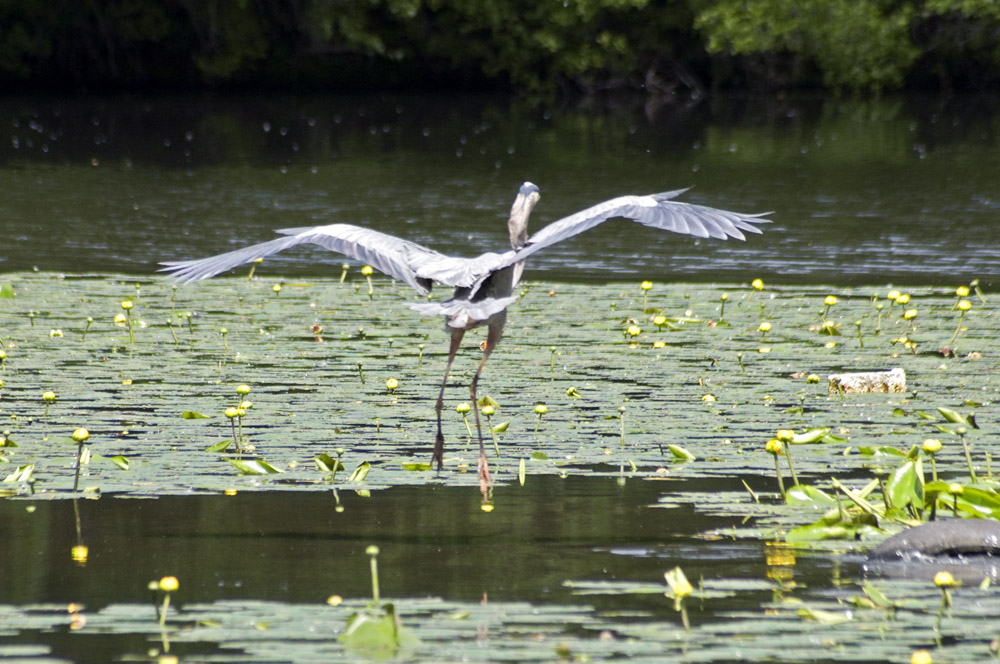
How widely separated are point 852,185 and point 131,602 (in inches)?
585

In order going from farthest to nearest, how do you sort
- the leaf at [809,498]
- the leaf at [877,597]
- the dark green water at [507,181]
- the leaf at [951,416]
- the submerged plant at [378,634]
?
1. the dark green water at [507,181]
2. the leaf at [951,416]
3. the leaf at [809,498]
4. the leaf at [877,597]
5. the submerged plant at [378,634]

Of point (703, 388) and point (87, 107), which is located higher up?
point (87, 107)

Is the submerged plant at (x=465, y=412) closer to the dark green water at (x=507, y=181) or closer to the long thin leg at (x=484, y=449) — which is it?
the long thin leg at (x=484, y=449)

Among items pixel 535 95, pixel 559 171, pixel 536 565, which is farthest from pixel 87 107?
pixel 536 565

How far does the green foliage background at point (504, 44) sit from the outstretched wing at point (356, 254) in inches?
1223

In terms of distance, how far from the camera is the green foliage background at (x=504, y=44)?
37.1 metres

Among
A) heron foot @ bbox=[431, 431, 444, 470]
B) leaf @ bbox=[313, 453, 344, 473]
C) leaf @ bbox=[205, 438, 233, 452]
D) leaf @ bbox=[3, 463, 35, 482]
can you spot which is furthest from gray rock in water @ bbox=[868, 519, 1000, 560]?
leaf @ bbox=[3, 463, 35, 482]

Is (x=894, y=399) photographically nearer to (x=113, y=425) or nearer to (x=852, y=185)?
(x=113, y=425)

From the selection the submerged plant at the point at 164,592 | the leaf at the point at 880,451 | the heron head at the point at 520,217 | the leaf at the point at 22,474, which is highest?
the heron head at the point at 520,217

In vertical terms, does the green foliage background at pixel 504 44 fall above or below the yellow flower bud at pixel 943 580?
above

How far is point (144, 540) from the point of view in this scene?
16.3 ft

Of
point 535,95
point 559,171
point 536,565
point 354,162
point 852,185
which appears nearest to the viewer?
point 536,565

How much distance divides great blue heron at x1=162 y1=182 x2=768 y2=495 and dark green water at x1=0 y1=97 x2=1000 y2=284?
5061 mm

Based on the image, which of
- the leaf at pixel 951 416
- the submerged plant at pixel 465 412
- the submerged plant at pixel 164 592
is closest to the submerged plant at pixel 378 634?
the submerged plant at pixel 164 592
